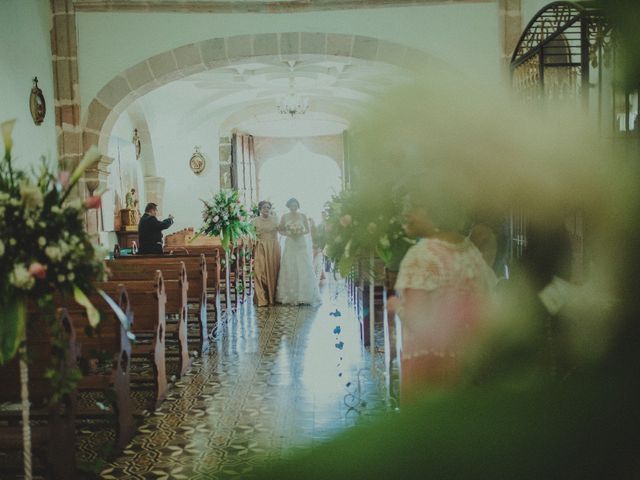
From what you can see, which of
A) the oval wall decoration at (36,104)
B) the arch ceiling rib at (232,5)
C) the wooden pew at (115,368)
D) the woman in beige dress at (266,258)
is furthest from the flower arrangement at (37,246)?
the woman in beige dress at (266,258)

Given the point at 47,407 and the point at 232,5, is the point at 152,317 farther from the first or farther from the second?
the point at 232,5

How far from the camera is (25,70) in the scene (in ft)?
23.6

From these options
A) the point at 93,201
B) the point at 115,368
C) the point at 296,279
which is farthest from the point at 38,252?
the point at 296,279

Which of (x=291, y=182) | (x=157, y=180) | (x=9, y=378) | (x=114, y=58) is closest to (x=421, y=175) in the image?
(x=9, y=378)

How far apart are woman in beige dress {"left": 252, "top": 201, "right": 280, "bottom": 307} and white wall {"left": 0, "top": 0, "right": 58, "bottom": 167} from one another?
3.35 metres

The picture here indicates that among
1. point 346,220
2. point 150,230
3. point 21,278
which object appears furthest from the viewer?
point 150,230

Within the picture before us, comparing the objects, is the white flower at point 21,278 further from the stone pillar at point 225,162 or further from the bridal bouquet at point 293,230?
the stone pillar at point 225,162

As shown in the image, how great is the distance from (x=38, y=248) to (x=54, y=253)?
0.37 feet

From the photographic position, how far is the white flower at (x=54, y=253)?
2600 mm

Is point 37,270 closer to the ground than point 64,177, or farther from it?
closer to the ground

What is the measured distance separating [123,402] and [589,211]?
4.02m

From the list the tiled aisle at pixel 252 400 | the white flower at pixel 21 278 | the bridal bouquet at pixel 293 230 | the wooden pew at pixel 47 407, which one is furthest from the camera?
the bridal bouquet at pixel 293 230

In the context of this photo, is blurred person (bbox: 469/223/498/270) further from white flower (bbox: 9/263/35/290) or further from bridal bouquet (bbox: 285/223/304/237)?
bridal bouquet (bbox: 285/223/304/237)

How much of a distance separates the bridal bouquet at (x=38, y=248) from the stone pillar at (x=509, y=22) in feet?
21.0
